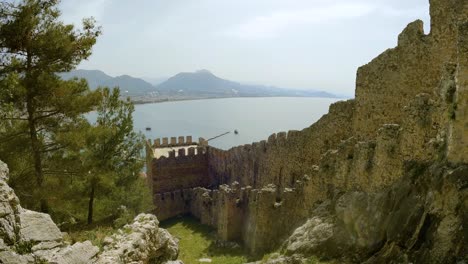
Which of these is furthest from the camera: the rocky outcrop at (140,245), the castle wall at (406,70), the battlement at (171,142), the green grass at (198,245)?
the battlement at (171,142)

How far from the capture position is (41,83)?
13.2m

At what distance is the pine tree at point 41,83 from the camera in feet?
41.4

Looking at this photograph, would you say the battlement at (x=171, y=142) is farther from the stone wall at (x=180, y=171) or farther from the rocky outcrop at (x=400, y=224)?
the rocky outcrop at (x=400, y=224)

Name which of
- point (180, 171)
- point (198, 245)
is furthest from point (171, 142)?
point (198, 245)

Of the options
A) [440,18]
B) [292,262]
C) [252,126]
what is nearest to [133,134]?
[292,262]

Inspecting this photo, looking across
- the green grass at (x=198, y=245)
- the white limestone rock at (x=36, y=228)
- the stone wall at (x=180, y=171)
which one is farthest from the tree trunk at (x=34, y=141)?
the stone wall at (x=180, y=171)

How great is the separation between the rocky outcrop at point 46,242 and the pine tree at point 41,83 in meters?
3.76

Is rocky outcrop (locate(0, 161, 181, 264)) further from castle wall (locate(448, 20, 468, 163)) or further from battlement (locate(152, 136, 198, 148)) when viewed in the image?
battlement (locate(152, 136, 198, 148))

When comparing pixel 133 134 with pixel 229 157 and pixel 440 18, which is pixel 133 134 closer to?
pixel 440 18

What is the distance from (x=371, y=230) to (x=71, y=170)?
9786 millimetres

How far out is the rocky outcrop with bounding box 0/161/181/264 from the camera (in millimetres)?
8430

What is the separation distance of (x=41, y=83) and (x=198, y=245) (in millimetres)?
13291

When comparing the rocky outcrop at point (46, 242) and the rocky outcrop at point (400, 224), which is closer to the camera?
the rocky outcrop at point (400, 224)

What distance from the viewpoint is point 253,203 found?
18906 mm
